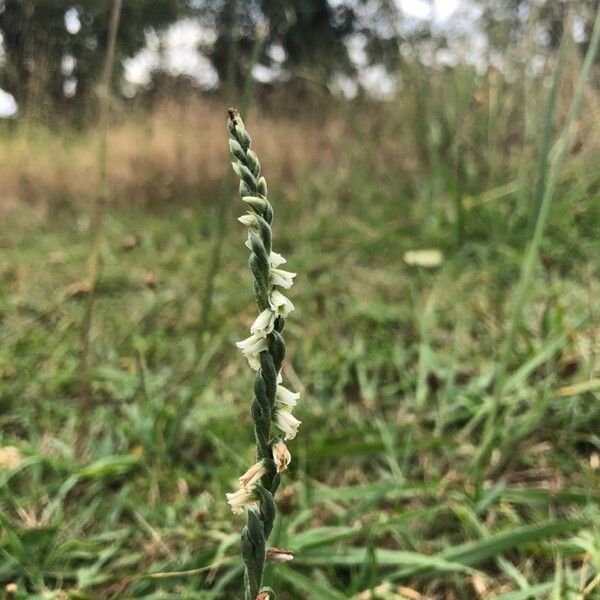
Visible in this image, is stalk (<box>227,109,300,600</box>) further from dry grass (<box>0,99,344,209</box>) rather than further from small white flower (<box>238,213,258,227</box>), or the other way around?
dry grass (<box>0,99,344,209</box>)

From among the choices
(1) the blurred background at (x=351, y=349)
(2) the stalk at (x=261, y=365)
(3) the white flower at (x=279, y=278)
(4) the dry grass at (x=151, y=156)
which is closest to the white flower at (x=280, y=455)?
(2) the stalk at (x=261, y=365)

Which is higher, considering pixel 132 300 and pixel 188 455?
pixel 132 300

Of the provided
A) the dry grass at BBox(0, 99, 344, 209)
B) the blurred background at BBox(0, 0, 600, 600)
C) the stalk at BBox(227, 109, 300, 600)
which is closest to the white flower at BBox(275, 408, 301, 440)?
the stalk at BBox(227, 109, 300, 600)

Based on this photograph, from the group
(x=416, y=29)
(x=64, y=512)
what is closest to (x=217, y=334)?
(x=64, y=512)

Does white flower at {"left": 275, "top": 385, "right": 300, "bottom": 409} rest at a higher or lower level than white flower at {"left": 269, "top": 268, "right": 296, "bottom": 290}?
lower

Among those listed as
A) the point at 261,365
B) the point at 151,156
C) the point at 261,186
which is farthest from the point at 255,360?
the point at 151,156

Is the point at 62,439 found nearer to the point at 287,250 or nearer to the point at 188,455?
the point at 188,455
